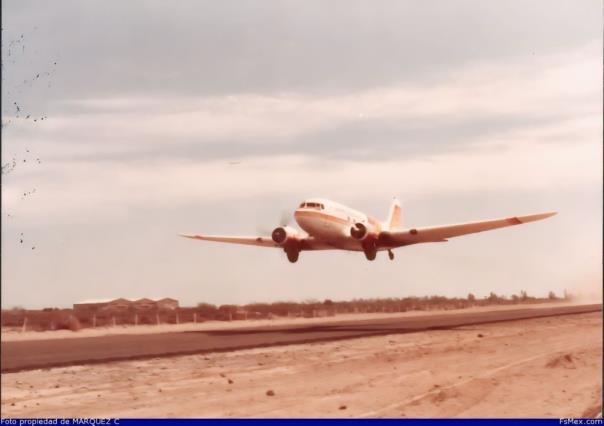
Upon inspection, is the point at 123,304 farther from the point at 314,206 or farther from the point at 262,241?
the point at 314,206

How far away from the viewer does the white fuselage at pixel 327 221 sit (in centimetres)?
5134

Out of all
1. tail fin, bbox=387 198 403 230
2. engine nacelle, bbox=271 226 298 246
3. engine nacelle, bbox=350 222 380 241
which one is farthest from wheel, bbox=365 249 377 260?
tail fin, bbox=387 198 403 230

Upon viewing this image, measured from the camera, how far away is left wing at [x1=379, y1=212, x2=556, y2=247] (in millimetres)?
54031

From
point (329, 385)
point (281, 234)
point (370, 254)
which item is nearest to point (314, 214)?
point (281, 234)

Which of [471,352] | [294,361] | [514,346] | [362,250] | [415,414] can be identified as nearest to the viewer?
[415,414]

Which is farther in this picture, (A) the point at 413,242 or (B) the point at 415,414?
(A) the point at 413,242

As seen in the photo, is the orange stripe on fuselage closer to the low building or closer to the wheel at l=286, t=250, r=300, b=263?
the wheel at l=286, t=250, r=300, b=263

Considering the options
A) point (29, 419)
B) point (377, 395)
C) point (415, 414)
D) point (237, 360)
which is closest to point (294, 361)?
point (237, 360)

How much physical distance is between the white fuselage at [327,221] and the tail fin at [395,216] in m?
36.5

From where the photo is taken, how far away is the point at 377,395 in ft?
58.9

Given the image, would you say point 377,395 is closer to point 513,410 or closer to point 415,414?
point 415,414

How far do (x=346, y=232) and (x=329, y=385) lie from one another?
34707 mm

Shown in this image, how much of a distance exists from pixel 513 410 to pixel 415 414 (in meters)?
2.78

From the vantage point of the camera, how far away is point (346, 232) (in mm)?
53875
